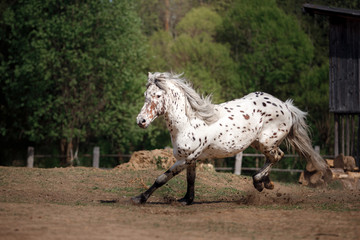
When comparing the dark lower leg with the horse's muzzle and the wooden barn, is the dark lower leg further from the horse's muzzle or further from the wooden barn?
the wooden barn

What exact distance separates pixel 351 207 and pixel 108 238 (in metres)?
A: 4.56

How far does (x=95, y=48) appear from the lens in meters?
20.8

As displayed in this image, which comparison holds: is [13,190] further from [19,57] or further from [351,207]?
[19,57]

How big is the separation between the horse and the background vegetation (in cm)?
771

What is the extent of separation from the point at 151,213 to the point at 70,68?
15001 mm

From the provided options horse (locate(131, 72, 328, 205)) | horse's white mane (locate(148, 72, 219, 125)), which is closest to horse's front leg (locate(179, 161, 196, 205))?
horse (locate(131, 72, 328, 205))

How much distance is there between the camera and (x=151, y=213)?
704 cm

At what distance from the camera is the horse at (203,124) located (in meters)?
7.89

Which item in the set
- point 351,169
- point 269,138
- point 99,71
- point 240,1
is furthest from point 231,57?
point 269,138

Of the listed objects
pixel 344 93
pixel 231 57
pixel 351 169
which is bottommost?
pixel 351 169

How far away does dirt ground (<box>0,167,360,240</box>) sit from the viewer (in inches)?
218

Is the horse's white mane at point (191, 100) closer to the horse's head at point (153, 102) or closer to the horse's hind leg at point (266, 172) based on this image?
the horse's head at point (153, 102)

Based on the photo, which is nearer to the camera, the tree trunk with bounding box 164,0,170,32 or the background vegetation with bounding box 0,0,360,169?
the background vegetation with bounding box 0,0,360,169

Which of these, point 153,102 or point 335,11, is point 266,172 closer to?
point 153,102
